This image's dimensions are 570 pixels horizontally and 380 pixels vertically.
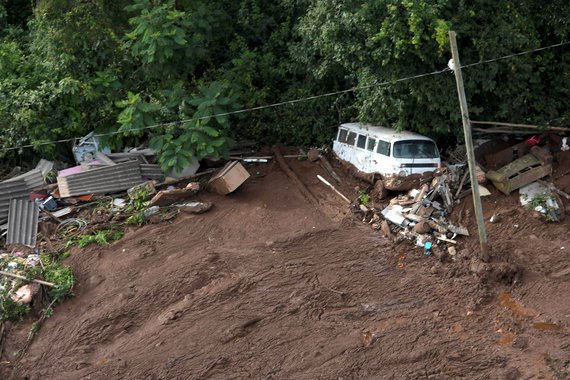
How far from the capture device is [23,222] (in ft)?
51.9

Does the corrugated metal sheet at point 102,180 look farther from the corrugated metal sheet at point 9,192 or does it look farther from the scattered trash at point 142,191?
the corrugated metal sheet at point 9,192

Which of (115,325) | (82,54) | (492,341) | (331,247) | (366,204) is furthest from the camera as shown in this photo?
(82,54)

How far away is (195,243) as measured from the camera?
608 inches

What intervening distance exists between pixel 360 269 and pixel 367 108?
4.17 m

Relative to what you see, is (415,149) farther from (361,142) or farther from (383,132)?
(361,142)

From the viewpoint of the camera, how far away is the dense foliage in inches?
618

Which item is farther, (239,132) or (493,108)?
(239,132)

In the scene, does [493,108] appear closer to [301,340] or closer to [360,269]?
[360,269]

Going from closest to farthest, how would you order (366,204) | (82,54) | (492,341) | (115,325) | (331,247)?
(492,341)
(115,325)
(331,247)
(366,204)
(82,54)

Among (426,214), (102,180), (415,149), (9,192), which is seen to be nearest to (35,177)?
(9,192)

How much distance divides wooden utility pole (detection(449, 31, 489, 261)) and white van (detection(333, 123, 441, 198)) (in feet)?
6.95

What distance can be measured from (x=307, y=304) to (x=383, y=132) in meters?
5.04

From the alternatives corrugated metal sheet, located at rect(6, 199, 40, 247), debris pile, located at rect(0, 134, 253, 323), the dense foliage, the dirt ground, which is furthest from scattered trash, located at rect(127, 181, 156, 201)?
corrugated metal sheet, located at rect(6, 199, 40, 247)

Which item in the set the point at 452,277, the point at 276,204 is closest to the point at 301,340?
the point at 452,277
